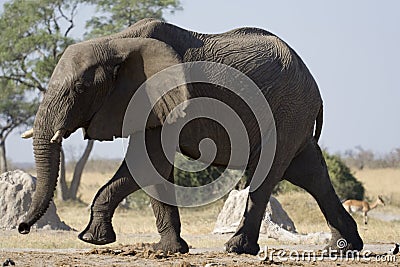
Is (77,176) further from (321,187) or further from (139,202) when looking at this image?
(321,187)

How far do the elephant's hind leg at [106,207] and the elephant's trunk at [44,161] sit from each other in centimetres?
62

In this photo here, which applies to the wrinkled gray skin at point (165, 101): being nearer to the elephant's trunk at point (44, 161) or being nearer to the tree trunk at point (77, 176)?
the elephant's trunk at point (44, 161)

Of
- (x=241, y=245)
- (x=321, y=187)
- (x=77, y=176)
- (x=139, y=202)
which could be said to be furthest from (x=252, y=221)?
(x=77, y=176)

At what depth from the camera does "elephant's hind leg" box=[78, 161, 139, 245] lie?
871 centimetres

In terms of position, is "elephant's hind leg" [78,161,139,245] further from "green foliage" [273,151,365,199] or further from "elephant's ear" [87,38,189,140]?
"green foliage" [273,151,365,199]

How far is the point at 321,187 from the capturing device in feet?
34.1

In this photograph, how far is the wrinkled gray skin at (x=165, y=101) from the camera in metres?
8.40

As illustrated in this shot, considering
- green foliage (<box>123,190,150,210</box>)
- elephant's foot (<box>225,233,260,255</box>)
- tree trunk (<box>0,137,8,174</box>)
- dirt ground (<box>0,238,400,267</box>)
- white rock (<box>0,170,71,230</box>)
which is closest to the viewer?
dirt ground (<box>0,238,400,267</box>)

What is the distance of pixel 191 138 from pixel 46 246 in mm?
3957

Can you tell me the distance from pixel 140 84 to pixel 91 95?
0.60 meters

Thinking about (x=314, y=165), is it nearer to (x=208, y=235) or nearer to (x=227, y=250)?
(x=227, y=250)

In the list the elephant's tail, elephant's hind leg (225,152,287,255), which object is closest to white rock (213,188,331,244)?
the elephant's tail

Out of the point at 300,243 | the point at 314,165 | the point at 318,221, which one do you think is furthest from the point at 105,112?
the point at 318,221

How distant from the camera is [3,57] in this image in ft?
112
